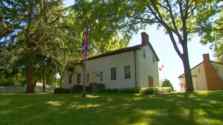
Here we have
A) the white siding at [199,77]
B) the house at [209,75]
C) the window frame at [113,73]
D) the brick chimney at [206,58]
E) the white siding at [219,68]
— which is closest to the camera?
the window frame at [113,73]

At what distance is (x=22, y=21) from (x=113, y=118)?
22910 mm

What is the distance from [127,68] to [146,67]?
2380 mm

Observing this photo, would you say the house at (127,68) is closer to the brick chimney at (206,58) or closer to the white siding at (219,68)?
the brick chimney at (206,58)

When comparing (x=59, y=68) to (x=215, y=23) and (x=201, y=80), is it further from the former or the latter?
(x=201, y=80)

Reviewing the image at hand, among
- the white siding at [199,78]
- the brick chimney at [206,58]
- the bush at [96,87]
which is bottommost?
the bush at [96,87]

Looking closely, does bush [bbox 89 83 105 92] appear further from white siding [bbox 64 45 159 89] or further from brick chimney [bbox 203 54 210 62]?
brick chimney [bbox 203 54 210 62]

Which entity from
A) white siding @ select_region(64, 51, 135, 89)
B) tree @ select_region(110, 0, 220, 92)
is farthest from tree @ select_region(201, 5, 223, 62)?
white siding @ select_region(64, 51, 135, 89)

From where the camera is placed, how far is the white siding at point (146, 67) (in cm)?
2883

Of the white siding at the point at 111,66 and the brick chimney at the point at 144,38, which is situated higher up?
the brick chimney at the point at 144,38

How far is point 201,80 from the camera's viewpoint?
45.8m

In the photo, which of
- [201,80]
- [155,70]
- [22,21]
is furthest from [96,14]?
[201,80]

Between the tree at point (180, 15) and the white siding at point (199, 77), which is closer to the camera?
the tree at point (180, 15)

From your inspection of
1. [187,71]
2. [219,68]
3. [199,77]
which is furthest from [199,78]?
[187,71]

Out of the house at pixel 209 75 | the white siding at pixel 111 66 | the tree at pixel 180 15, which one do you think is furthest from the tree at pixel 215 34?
the house at pixel 209 75
